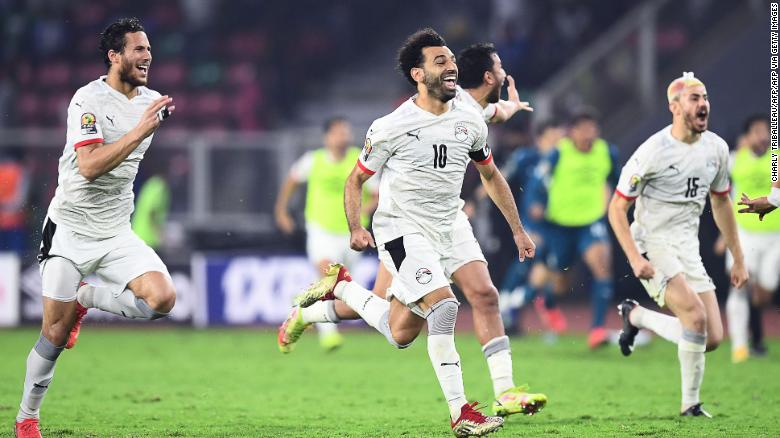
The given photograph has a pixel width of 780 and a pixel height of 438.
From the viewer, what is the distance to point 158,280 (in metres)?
7.27

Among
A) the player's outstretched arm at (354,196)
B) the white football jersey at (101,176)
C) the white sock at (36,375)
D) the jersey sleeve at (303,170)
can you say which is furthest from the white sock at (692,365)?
the jersey sleeve at (303,170)

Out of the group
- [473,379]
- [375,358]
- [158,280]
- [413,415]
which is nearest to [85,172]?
[158,280]

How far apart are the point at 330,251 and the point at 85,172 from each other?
6.83 meters

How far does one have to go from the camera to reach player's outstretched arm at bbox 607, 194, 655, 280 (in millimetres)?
8008

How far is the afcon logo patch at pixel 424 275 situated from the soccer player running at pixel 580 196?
6.03 meters

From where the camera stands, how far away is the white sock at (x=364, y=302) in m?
7.88

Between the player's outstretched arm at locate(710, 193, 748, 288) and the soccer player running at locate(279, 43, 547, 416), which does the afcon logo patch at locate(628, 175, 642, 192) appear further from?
the soccer player running at locate(279, 43, 547, 416)

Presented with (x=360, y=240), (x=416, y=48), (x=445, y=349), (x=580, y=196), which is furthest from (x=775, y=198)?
(x=580, y=196)

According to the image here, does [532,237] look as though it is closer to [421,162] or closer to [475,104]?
[475,104]

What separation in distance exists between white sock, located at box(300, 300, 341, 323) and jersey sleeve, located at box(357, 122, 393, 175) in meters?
1.66

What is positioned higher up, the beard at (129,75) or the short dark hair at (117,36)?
the short dark hair at (117,36)

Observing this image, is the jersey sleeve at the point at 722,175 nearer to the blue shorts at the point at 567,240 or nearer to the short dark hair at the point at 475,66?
the short dark hair at the point at 475,66

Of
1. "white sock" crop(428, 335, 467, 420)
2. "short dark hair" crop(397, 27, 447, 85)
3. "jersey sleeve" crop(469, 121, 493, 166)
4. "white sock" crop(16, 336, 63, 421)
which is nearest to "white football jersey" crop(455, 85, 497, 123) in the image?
"jersey sleeve" crop(469, 121, 493, 166)

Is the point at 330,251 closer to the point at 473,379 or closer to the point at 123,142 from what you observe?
the point at 473,379
